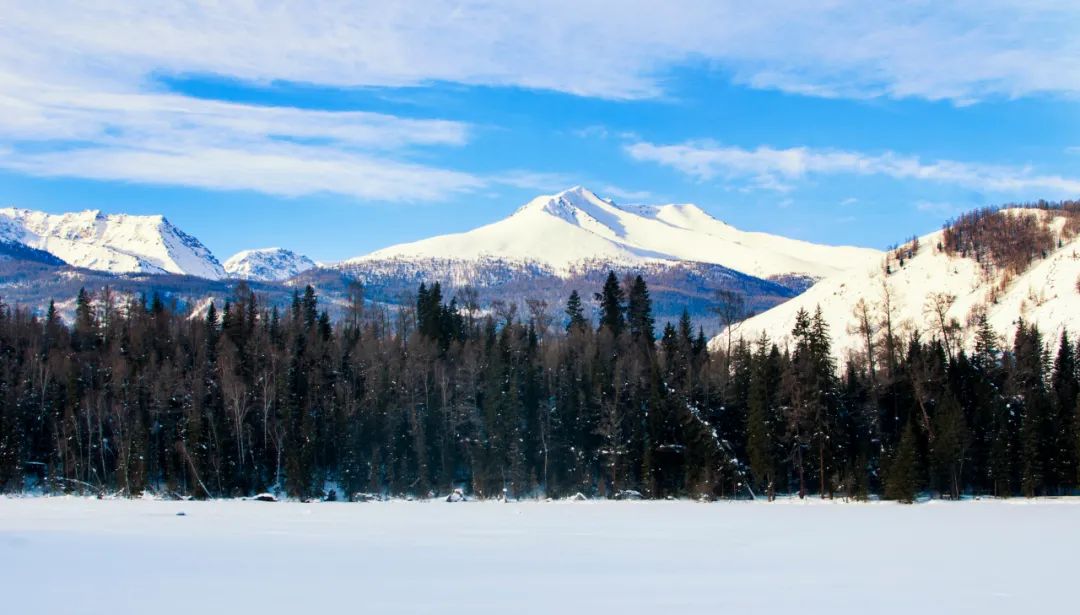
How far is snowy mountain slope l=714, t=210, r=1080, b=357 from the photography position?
119m

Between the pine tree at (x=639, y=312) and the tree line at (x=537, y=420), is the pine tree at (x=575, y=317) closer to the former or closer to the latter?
the pine tree at (x=639, y=312)

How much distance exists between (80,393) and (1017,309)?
11859cm

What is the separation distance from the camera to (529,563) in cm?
2969

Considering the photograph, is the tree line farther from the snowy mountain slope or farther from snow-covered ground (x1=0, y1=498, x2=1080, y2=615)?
the snowy mountain slope

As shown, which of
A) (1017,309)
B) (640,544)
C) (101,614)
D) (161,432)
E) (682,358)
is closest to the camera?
(101,614)

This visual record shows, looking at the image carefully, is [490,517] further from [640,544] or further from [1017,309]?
[1017,309]

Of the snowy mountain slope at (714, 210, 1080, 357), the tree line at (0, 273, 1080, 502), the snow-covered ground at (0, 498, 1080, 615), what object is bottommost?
the snow-covered ground at (0, 498, 1080, 615)

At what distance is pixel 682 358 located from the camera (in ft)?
267

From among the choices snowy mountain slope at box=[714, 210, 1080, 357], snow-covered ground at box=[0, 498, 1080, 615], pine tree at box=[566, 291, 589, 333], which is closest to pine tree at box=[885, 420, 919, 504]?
snow-covered ground at box=[0, 498, 1080, 615]

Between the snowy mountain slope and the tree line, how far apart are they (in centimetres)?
2692

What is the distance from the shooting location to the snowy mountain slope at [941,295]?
119 meters

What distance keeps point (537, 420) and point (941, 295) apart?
96.6 meters

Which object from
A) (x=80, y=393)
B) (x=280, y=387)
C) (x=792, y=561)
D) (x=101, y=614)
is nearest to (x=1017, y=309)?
(x=280, y=387)

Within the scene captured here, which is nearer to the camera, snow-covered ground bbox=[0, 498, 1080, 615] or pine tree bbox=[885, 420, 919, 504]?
snow-covered ground bbox=[0, 498, 1080, 615]
